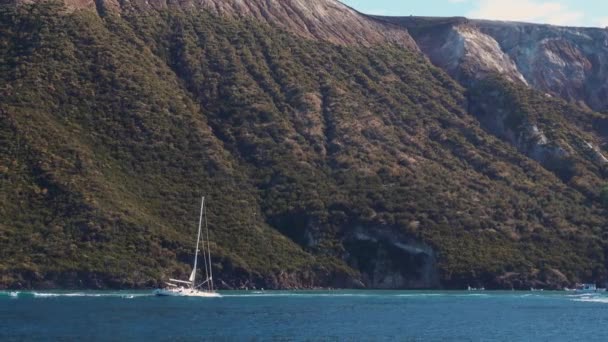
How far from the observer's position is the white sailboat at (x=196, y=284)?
12119 cm

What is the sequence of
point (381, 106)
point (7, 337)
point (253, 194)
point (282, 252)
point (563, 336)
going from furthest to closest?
point (381, 106) → point (253, 194) → point (282, 252) → point (563, 336) → point (7, 337)

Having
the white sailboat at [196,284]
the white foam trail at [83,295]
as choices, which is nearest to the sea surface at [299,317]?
the white foam trail at [83,295]

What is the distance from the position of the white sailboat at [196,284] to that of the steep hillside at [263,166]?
2.25m

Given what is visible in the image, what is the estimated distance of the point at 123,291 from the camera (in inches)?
4956

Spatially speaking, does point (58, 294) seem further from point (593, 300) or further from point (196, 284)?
point (593, 300)

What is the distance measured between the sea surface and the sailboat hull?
170cm

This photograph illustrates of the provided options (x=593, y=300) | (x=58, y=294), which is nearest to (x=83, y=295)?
(x=58, y=294)

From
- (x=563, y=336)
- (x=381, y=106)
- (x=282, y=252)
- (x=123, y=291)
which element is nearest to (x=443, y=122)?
(x=381, y=106)

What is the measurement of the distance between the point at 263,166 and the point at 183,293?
4219cm

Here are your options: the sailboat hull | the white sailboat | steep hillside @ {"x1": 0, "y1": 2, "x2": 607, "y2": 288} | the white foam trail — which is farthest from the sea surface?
steep hillside @ {"x1": 0, "y1": 2, "x2": 607, "y2": 288}

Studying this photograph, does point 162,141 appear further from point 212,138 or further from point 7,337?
point 7,337

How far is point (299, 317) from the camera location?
313 feet

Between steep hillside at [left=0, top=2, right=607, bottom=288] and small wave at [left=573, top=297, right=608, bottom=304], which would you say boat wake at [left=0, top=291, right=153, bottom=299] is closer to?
steep hillside at [left=0, top=2, right=607, bottom=288]

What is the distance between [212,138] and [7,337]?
89.8 m
